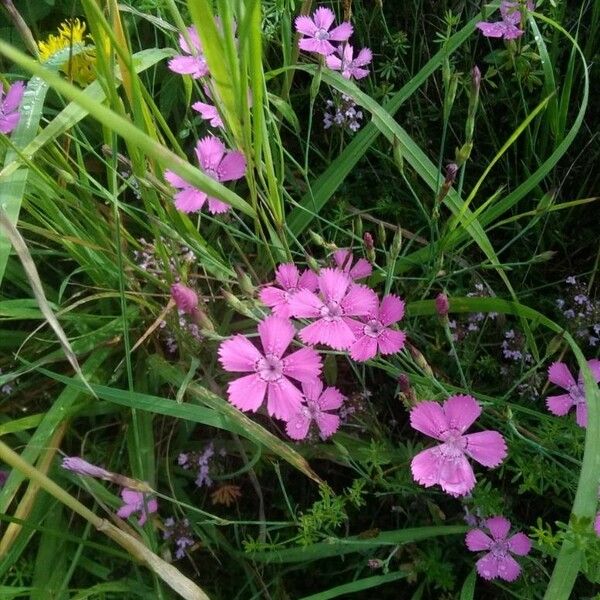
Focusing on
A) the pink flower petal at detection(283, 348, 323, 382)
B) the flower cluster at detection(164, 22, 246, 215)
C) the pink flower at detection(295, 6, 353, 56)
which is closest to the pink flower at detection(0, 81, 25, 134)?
the flower cluster at detection(164, 22, 246, 215)

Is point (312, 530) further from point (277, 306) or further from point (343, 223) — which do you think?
point (343, 223)

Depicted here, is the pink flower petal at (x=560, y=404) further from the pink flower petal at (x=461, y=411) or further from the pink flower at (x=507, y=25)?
the pink flower at (x=507, y=25)

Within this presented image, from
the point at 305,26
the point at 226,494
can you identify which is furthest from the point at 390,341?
the point at 305,26

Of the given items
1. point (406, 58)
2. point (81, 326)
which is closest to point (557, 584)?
point (81, 326)

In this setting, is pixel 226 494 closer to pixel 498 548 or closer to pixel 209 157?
pixel 498 548

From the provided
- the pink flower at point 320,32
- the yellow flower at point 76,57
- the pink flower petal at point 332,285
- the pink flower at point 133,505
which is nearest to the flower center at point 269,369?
the pink flower petal at point 332,285

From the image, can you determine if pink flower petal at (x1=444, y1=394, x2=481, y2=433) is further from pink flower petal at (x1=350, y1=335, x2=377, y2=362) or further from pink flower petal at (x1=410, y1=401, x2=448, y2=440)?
pink flower petal at (x1=350, y1=335, x2=377, y2=362)
